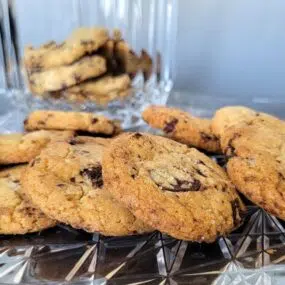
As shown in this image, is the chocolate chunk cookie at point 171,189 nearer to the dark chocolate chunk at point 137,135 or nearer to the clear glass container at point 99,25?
the dark chocolate chunk at point 137,135

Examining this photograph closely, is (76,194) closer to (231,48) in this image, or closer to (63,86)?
(63,86)

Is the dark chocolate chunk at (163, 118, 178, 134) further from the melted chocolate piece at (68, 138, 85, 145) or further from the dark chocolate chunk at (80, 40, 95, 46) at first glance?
the dark chocolate chunk at (80, 40, 95, 46)

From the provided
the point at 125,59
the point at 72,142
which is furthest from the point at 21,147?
the point at 125,59

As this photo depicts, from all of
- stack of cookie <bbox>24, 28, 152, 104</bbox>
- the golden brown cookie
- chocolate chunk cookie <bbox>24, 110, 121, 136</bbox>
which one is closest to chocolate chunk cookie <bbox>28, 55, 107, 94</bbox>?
stack of cookie <bbox>24, 28, 152, 104</bbox>

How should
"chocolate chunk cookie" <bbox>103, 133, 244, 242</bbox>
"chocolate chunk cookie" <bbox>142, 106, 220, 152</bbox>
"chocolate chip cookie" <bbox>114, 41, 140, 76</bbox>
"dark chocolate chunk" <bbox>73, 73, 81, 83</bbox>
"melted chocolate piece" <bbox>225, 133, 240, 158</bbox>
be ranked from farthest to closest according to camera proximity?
"chocolate chip cookie" <bbox>114, 41, 140, 76</bbox>
"dark chocolate chunk" <bbox>73, 73, 81, 83</bbox>
"chocolate chunk cookie" <bbox>142, 106, 220, 152</bbox>
"melted chocolate piece" <bbox>225, 133, 240, 158</bbox>
"chocolate chunk cookie" <bbox>103, 133, 244, 242</bbox>

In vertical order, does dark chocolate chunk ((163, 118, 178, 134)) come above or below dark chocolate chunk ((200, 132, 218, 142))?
above

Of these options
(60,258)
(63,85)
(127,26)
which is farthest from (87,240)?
(127,26)

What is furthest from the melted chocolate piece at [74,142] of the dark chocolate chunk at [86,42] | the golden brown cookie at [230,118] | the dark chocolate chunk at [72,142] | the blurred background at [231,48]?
the blurred background at [231,48]
